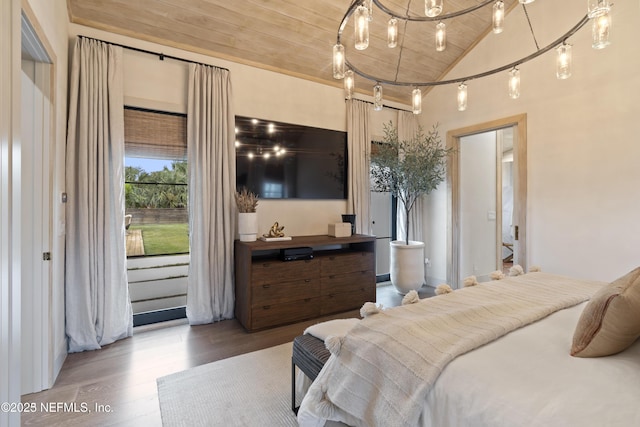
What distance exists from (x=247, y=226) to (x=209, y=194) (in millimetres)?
533

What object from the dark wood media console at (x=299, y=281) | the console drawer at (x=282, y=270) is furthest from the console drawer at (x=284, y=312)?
the console drawer at (x=282, y=270)

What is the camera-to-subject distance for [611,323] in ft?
3.39

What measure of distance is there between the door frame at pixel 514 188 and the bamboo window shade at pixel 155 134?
3727 mm

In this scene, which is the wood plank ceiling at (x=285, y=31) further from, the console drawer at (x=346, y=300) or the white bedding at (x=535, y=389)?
the white bedding at (x=535, y=389)

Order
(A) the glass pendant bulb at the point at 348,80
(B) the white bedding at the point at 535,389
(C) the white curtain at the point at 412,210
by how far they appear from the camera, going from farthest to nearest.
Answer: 1. (C) the white curtain at the point at 412,210
2. (A) the glass pendant bulb at the point at 348,80
3. (B) the white bedding at the point at 535,389

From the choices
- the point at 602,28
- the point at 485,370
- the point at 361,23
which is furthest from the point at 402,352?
the point at 602,28

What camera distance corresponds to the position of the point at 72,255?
→ 2576 millimetres

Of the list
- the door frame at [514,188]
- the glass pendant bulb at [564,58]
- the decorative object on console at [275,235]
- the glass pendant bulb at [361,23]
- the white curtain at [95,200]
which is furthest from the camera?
the door frame at [514,188]

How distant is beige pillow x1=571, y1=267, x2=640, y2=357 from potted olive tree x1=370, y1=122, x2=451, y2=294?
3.00 meters

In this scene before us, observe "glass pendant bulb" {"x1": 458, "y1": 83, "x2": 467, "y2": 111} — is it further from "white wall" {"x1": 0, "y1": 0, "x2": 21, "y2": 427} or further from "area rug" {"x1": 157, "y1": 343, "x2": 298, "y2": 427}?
"white wall" {"x1": 0, "y1": 0, "x2": 21, "y2": 427}

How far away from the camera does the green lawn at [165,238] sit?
318cm

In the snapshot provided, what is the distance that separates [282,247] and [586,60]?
12.5 feet

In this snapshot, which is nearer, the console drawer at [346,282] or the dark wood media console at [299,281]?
the dark wood media console at [299,281]

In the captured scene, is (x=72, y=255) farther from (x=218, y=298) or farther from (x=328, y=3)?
(x=328, y=3)
